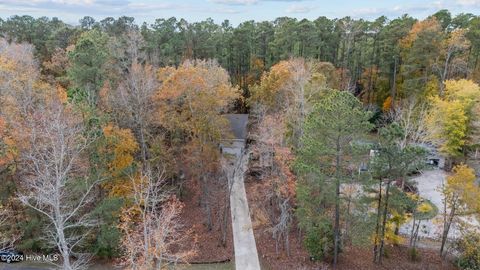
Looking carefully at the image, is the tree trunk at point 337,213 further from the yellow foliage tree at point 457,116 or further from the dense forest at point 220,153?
the yellow foliage tree at point 457,116

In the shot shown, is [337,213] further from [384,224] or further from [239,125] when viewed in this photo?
[239,125]

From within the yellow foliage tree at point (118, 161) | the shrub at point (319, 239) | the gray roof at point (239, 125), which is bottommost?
the shrub at point (319, 239)

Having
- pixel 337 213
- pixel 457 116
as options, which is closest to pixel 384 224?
pixel 337 213

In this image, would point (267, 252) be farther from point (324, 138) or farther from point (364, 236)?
point (324, 138)

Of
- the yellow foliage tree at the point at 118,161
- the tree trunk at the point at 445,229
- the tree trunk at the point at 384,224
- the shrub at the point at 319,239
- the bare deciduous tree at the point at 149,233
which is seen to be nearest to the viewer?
the bare deciduous tree at the point at 149,233

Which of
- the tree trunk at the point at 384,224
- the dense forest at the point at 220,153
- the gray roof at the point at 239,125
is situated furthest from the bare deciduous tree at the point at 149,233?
the gray roof at the point at 239,125

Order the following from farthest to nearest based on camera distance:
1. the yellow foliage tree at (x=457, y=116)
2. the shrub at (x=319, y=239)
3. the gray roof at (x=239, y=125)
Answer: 1. the gray roof at (x=239, y=125)
2. the yellow foliage tree at (x=457, y=116)
3. the shrub at (x=319, y=239)

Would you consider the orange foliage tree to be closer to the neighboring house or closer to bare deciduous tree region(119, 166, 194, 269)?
bare deciduous tree region(119, 166, 194, 269)

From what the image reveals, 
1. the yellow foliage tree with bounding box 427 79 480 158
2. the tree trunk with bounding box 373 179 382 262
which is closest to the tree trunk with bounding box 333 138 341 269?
the tree trunk with bounding box 373 179 382 262
